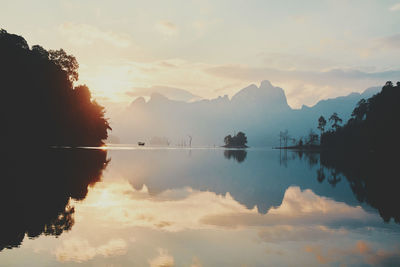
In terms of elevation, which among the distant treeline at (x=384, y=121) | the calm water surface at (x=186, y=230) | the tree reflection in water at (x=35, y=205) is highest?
the distant treeline at (x=384, y=121)

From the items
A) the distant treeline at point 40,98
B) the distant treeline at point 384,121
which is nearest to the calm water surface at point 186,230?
the distant treeline at point 40,98

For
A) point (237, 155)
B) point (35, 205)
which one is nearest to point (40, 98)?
point (237, 155)

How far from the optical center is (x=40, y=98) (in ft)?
262

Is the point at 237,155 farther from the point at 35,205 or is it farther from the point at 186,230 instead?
the point at 186,230

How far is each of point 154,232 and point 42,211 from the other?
19.6 feet

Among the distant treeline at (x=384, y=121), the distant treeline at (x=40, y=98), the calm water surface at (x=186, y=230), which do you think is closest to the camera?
the calm water surface at (x=186, y=230)

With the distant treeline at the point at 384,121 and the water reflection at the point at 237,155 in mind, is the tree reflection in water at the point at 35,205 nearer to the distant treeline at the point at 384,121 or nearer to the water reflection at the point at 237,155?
the water reflection at the point at 237,155

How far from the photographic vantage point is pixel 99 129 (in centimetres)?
12369

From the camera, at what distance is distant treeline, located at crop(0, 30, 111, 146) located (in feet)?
222

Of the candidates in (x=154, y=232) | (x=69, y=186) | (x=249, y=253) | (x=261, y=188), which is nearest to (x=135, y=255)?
(x=154, y=232)

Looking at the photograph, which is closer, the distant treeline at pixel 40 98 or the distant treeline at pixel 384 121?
the distant treeline at pixel 40 98

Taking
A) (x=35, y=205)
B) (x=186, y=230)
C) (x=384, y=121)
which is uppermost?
(x=384, y=121)

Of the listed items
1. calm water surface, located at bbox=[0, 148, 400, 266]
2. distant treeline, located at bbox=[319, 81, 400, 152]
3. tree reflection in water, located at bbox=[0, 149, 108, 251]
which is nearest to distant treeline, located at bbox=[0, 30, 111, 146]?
tree reflection in water, located at bbox=[0, 149, 108, 251]

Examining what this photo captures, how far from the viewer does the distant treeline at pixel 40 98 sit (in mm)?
67750
